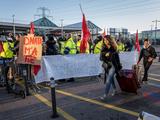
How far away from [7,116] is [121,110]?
276 cm

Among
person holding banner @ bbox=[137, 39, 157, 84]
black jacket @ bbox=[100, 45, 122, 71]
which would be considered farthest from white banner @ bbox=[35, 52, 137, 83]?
black jacket @ bbox=[100, 45, 122, 71]

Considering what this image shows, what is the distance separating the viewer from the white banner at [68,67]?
983 cm

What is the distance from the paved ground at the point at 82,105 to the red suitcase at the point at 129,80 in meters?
0.20

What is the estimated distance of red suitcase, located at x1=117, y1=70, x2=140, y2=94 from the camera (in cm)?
772

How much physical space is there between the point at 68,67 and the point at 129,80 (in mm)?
3455

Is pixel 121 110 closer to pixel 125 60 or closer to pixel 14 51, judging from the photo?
pixel 14 51

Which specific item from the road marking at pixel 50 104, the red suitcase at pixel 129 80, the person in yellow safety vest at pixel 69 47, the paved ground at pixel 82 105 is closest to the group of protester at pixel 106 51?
the person in yellow safety vest at pixel 69 47

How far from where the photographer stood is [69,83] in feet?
34.4

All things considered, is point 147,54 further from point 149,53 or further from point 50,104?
point 50,104

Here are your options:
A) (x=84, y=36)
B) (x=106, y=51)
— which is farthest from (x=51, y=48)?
(x=106, y=51)

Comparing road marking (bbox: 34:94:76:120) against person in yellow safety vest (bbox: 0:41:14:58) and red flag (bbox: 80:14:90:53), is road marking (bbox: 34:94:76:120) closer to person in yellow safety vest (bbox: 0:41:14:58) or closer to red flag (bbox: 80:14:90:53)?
person in yellow safety vest (bbox: 0:41:14:58)

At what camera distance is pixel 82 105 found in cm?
695

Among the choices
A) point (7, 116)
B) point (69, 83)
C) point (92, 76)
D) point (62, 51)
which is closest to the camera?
point (7, 116)

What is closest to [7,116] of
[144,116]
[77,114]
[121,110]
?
[77,114]
